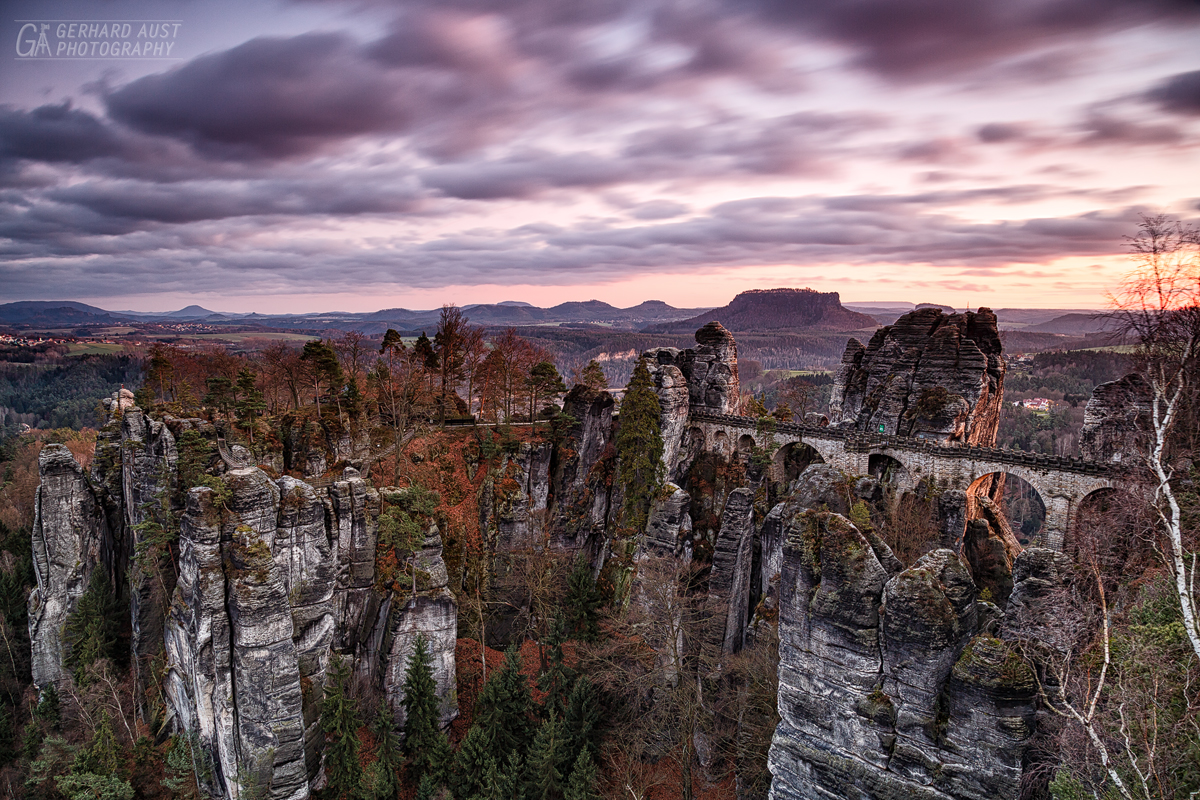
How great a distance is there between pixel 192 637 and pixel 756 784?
23868mm

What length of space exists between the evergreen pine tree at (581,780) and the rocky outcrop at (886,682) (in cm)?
1075

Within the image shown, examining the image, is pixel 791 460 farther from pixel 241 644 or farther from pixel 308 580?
pixel 241 644

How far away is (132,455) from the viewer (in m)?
35.9

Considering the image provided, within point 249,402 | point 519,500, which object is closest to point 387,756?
point 519,500

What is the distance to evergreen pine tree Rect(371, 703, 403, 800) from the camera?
→ 25297 mm

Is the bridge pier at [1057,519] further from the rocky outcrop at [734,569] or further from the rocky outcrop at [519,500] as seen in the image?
the rocky outcrop at [519,500]

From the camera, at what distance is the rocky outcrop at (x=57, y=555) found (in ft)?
122

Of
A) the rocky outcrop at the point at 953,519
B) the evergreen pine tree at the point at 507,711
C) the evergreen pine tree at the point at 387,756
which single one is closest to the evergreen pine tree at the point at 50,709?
the evergreen pine tree at the point at 387,756

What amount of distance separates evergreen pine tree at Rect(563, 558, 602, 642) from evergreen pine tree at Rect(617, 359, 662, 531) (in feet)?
17.9

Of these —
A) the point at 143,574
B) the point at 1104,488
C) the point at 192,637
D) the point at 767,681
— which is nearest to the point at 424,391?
the point at 143,574

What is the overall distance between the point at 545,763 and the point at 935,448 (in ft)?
91.5

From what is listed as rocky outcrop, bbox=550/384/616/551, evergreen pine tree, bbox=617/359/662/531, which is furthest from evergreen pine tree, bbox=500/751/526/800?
rocky outcrop, bbox=550/384/616/551

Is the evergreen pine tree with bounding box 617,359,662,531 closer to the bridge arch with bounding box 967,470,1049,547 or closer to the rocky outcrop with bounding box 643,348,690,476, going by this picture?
the rocky outcrop with bounding box 643,348,690,476

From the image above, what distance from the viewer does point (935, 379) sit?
35875 millimetres
